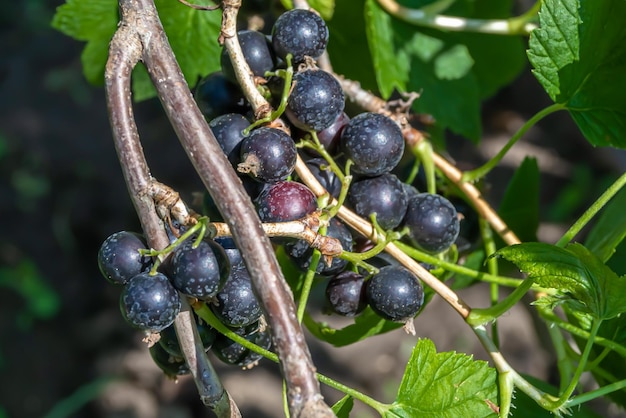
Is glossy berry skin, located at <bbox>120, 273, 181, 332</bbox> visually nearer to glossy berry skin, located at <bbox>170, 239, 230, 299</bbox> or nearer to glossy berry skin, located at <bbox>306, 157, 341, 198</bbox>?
glossy berry skin, located at <bbox>170, 239, 230, 299</bbox>

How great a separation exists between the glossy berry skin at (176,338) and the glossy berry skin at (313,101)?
34 centimetres

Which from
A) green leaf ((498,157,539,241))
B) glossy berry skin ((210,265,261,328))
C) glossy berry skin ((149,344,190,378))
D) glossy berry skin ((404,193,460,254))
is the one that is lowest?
green leaf ((498,157,539,241))

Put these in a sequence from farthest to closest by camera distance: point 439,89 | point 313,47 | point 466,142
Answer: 1. point 466,142
2. point 439,89
3. point 313,47

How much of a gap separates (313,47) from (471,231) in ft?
1.73

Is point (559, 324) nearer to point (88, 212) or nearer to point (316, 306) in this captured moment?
point (316, 306)

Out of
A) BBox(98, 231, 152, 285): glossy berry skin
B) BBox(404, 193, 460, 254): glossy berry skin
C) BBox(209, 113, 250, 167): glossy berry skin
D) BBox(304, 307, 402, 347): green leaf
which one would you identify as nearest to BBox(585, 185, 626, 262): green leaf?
BBox(404, 193, 460, 254): glossy berry skin

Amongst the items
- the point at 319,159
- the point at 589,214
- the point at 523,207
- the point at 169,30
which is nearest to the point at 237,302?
the point at 319,159

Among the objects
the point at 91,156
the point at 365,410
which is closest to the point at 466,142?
the point at 365,410

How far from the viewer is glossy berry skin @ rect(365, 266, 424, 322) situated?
113 centimetres

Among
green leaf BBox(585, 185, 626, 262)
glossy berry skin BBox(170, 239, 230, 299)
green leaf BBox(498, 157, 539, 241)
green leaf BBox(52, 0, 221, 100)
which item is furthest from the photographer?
green leaf BBox(498, 157, 539, 241)

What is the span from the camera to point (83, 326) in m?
3.55

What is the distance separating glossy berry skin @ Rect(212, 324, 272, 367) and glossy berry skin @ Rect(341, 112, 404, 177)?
31 cm

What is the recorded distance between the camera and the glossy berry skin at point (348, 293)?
1.19m

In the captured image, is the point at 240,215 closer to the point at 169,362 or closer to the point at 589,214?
the point at 169,362
